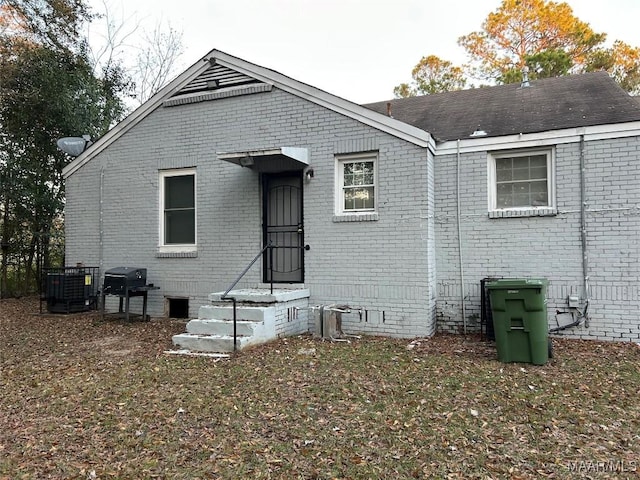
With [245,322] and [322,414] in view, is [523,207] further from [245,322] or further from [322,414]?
[322,414]

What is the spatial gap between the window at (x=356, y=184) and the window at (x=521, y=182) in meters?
1.98

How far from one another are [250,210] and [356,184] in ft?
6.66

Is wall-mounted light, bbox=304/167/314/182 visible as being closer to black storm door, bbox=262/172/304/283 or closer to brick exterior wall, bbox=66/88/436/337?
brick exterior wall, bbox=66/88/436/337

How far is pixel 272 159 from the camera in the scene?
25.6 feet

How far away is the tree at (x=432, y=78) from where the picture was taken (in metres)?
24.5

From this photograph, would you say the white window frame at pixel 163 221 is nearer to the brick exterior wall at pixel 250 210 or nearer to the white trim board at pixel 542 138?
the brick exterior wall at pixel 250 210

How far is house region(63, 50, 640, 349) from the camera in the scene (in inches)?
270

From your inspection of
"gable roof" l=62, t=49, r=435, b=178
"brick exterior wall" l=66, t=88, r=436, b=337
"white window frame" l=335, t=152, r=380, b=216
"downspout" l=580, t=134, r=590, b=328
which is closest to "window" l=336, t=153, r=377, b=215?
"white window frame" l=335, t=152, r=380, b=216

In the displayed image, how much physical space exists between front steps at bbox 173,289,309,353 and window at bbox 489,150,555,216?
3.74m

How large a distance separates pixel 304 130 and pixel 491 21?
66.4 feet

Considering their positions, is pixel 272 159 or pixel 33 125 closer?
pixel 272 159

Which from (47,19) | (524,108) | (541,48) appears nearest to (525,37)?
(541,48)

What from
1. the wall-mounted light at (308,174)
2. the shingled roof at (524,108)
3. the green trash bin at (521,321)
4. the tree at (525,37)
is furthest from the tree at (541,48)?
the green trash bin at (521,321)

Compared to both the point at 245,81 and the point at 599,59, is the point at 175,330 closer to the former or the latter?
the point at 245,81
